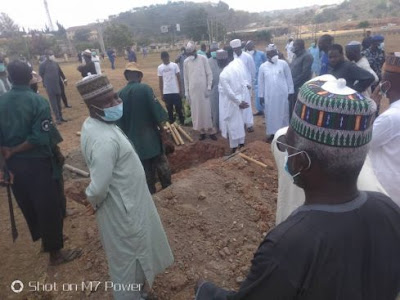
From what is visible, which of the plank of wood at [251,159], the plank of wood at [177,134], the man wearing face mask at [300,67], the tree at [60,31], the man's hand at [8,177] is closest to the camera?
the man's hand at [8,177]

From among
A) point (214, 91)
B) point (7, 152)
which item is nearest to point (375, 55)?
point (214, 91)

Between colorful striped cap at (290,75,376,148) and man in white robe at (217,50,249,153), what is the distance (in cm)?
506

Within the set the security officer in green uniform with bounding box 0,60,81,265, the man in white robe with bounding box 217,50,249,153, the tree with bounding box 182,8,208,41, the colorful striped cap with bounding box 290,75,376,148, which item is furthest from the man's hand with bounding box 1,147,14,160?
the tree with bounding box 182,8,208,41

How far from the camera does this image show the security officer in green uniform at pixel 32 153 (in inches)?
123

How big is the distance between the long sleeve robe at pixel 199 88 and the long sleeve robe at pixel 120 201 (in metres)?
4.78

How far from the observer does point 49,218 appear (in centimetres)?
341

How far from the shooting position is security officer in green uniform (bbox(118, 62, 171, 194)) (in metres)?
4.11

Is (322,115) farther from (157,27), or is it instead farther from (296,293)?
(157,27)

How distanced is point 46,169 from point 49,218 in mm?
481

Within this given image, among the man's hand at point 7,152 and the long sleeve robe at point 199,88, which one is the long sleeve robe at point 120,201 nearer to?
the man's hand at point 7,152

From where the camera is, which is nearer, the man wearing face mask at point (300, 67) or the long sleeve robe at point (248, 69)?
the man wearing face mask at point (300, 67)

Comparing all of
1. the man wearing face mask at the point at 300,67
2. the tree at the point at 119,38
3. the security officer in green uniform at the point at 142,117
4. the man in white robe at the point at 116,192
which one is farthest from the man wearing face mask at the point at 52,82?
the tree at the point at 119,38

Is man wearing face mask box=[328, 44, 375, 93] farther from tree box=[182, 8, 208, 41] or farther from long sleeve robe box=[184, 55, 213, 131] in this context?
tree box=[182, 8, 208, 41]

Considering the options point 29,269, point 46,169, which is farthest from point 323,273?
point 29,269
